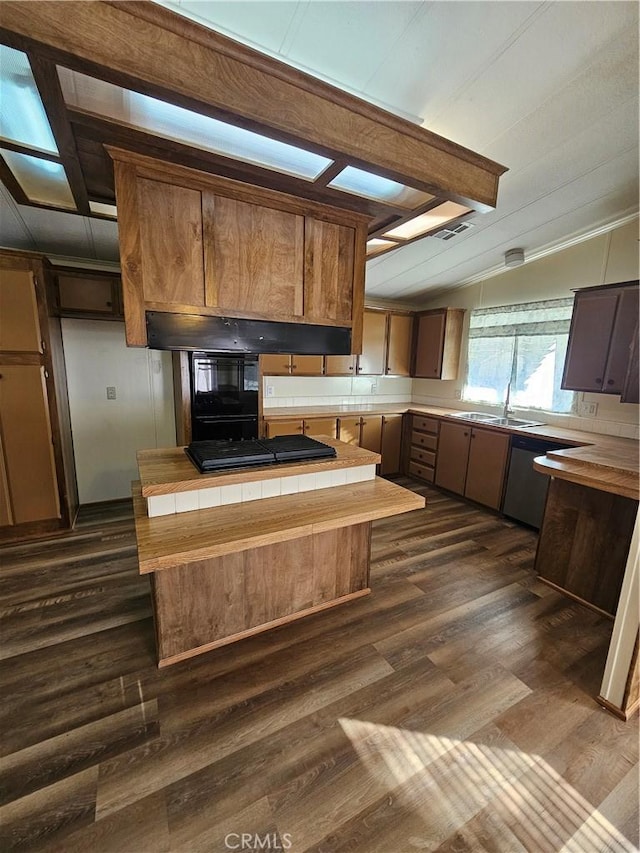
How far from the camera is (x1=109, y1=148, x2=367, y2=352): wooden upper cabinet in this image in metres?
1.60

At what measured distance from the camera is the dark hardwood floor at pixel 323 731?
1190 millimetres

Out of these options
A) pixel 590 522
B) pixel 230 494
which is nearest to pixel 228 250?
pixel 230 494

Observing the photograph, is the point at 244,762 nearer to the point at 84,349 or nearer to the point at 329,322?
the point at 329,322

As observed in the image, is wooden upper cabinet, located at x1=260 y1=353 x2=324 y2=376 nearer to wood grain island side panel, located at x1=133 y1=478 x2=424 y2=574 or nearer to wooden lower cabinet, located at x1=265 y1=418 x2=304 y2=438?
wooden lower cabinet, located at x1=265 y1=418 x2=304 y2=438

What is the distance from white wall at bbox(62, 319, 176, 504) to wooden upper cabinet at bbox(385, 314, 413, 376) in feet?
8.89

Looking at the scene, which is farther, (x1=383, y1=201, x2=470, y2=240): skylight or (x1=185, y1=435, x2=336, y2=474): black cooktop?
(x1=383, y1=201, x2=470, y2=240): skylight

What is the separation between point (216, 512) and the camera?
5.95 feet

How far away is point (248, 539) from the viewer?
5.13 ft

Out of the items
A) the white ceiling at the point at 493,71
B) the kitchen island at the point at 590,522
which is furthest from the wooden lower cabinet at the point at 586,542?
the white ceiling at the point at 493,71

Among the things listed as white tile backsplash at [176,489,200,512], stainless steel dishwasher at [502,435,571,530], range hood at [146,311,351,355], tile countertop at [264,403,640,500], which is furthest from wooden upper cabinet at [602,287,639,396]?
white tile backsplash at [176,489,200,512]

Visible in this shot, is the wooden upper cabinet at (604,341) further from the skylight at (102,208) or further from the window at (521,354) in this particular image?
the skylight at (102,208)

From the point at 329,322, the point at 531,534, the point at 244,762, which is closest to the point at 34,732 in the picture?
the point at 244,762

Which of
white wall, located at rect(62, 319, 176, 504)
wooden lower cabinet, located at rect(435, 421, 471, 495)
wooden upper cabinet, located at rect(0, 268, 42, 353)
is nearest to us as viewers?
wooden upper cabinet, located at rect(0, 268, 42, 353)

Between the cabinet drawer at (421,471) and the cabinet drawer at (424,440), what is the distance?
10.4 inches
